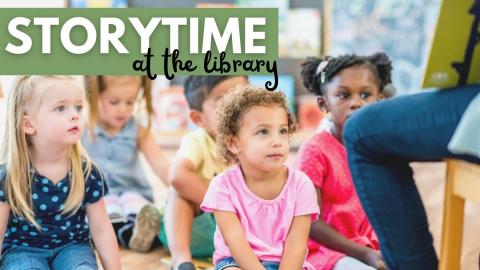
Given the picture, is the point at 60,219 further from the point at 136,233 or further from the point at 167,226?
the point at 136,233

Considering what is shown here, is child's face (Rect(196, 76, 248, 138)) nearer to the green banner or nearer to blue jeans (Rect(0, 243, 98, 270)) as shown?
the green banner

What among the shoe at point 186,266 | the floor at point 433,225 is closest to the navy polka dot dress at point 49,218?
the shoe at point 186,266

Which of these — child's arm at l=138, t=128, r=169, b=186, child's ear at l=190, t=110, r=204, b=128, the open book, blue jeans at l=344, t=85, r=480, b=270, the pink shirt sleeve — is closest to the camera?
blue jeans at l=344, t=85, r=480, b=270

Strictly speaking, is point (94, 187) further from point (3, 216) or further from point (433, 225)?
point (433, 225)

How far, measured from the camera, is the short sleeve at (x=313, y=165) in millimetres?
1575

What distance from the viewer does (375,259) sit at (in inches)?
57.7

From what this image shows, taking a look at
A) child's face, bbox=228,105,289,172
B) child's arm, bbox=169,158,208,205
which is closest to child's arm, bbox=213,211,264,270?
child's face, bbox=228,105,289,172

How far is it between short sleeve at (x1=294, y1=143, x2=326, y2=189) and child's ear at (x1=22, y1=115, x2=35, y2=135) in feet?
2.05

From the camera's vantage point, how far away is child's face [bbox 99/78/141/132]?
208 centimetres

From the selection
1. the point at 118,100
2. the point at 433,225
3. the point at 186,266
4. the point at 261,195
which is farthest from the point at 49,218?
the point at 433,225

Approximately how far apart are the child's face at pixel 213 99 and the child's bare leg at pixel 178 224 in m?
0.21

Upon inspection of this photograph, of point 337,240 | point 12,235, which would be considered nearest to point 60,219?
point 12,235

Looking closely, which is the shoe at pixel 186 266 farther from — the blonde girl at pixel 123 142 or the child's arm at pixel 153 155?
the child's arm at pixel 153 155

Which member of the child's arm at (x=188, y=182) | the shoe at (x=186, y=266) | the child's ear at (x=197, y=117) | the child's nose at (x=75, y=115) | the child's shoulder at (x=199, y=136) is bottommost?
the shoe at (x=186, y=266)
